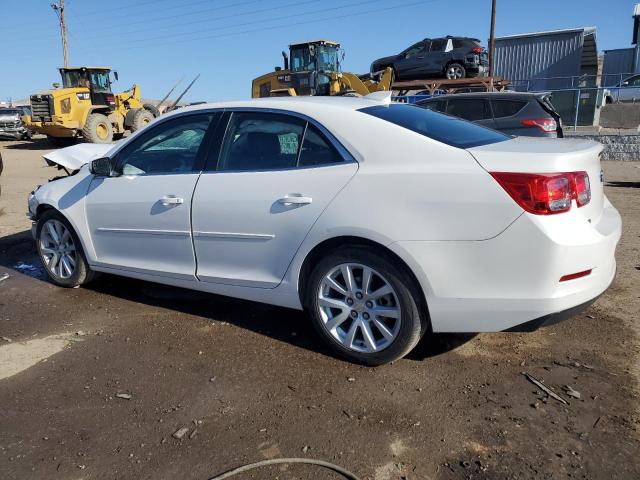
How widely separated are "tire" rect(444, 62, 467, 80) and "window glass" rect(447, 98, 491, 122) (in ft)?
35.7

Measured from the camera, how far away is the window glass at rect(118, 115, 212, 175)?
3967mm

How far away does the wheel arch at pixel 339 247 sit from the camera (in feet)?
10.0

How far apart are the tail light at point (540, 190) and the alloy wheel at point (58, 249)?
374 cm

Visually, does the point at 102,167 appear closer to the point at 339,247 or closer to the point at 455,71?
the point at 339,247

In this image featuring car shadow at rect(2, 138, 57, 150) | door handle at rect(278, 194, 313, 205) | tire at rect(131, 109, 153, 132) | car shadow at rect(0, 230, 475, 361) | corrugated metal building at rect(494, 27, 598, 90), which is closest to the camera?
door handle at rect(278, 194, 313, 205)

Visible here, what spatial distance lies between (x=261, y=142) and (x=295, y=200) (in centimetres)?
61

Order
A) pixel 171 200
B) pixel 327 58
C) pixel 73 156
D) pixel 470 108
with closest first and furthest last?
pixel 171 200 < pixel 73 156 < pixel 470 108 < pixel 327 58

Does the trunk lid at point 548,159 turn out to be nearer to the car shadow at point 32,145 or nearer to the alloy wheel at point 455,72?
the alloy wheel at point 455,72

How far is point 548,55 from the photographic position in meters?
31.5

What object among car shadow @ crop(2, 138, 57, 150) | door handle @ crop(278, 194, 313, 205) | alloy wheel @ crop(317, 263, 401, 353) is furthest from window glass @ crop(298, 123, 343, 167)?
car shadow @ crop(2, 138, 57, 150)

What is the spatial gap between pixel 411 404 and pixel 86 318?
2.73 meters

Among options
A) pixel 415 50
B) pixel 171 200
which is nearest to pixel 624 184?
pixel 171 200

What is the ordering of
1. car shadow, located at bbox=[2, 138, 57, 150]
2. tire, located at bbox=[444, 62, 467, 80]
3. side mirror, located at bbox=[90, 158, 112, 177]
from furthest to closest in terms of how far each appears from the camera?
1. car shadow, located at bbox=[2, 138, 57, 150]
2. tire, located at bbox=[444, 62, 467, 80]
3. side mirror, located at bbox=[90, 158, 112, 177]

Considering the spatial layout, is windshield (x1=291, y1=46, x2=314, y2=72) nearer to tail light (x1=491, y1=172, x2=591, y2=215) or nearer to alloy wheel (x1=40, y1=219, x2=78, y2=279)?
alloy wheel (x1=40, y1=219, x2=78, y2=279)
